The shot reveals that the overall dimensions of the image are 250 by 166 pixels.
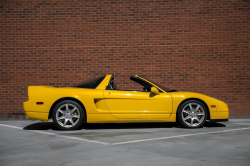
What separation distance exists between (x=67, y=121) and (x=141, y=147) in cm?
256

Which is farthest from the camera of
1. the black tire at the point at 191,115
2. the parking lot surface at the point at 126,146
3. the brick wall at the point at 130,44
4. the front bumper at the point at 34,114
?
the brick wall at the point at 130,44

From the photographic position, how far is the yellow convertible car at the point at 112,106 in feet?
23.4

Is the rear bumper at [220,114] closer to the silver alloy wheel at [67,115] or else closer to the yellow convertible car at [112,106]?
the yellow convertible car at [112,106]

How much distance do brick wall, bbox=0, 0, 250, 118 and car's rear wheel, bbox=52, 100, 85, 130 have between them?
3068 millimetres

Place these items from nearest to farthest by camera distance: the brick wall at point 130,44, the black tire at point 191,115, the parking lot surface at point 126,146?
1. the parking lot surface at point 126,146
2. the black tire at point 191,115
3. the brick wall at point 130,44

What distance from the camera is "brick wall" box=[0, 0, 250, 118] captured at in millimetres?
10172

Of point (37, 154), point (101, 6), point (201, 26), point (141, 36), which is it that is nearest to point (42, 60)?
point (101, 6)

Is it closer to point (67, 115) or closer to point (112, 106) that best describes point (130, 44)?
point (112, 106)

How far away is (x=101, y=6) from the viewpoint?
10.3 m

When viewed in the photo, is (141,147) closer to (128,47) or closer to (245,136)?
(245,136)

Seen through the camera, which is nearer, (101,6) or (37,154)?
(37,154)

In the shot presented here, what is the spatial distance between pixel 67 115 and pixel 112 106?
1.04 metres

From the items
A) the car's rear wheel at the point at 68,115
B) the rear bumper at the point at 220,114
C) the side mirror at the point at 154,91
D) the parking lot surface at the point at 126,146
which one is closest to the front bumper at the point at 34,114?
the car's rear wheel at the point at 68,115

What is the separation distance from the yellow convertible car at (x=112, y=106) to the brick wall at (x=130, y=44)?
108 inches
